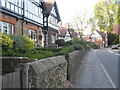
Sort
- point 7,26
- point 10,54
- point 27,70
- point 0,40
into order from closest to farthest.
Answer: point 27,70 → point 10,54 → point 0,40 → point 7,26

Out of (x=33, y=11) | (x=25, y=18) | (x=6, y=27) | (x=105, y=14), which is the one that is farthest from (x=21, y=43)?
(x=105, y=14)

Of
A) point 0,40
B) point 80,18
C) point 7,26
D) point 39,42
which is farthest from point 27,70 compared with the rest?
point 80,18

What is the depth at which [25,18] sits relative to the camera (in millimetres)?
19203

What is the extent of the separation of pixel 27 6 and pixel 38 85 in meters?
17.6

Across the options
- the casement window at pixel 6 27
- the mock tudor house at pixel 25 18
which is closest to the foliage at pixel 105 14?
the mock tudor house at pixel 25 18

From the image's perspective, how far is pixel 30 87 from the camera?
328cm

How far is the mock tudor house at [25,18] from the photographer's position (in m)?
15.4

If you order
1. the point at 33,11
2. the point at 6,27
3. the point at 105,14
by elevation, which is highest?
the point at 105,14

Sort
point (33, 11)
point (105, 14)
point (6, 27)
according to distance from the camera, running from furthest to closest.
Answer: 1. point (105, 14)
2. point (33, 11)
3. point (6, 27)

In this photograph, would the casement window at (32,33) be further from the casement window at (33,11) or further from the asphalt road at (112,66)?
the asphalt road at (112,66)

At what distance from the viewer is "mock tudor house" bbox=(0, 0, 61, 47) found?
15389 millimetres

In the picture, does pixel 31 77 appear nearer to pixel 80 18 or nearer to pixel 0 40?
pixel 0 40

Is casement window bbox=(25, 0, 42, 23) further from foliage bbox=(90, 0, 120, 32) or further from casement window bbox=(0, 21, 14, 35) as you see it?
foliage bbox=(90, 0, 120, 32)

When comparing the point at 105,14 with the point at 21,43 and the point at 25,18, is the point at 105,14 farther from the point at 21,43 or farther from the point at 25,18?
the point at 21,43
